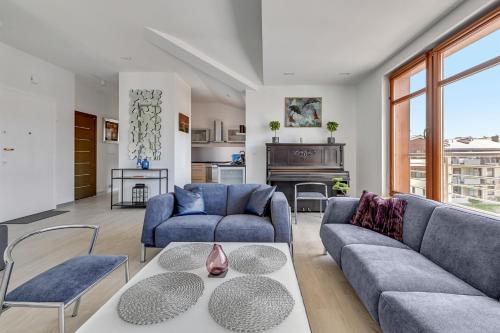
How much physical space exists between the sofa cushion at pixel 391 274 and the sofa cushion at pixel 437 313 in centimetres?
9

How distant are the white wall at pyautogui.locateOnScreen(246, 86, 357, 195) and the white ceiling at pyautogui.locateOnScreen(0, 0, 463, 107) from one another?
0.53 metres

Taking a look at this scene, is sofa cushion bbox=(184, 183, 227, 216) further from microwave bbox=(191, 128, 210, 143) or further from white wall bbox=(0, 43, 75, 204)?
microwave bbox=(191, 128, 210, 143)

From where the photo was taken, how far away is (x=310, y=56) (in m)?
4.15

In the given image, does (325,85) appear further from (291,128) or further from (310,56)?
(310,56)

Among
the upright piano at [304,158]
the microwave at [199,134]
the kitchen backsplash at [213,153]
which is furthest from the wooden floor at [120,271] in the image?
the kitchen backsplash at [213,153]

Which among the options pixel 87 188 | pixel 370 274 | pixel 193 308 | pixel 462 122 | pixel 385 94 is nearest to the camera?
pixel 193 308

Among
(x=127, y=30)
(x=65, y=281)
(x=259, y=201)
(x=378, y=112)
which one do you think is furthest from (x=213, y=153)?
(x=65, y=281)

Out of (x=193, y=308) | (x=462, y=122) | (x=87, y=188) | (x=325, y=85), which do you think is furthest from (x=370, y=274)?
(x=87, y=188)

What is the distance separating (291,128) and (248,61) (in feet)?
5.92

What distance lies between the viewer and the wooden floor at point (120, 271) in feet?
5.52

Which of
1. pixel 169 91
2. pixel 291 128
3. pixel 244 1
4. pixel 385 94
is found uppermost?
pixel 244 1

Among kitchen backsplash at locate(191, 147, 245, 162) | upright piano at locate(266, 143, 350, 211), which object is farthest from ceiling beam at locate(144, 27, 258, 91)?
kitchen backsplash at locate(191, 147, 245, 162)

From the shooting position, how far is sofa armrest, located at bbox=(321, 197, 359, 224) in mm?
2705

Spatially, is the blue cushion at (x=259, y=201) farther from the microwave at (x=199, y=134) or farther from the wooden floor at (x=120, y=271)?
the microwave at (x=199, y=134)
